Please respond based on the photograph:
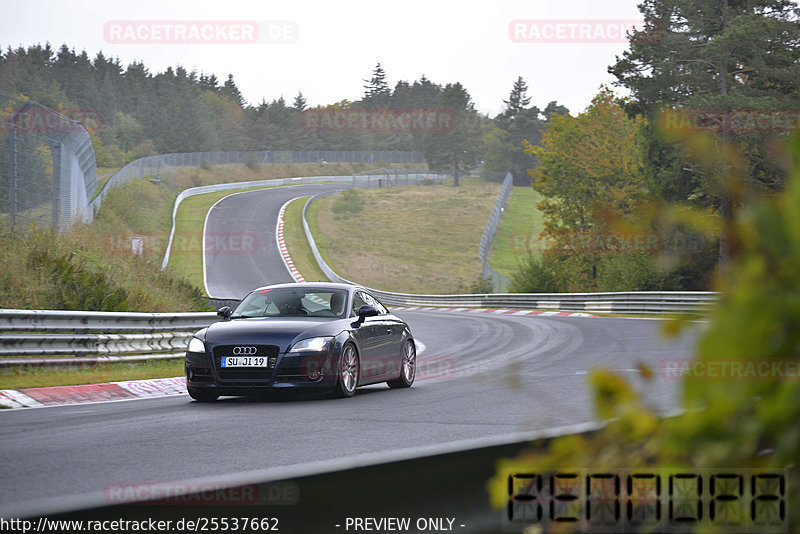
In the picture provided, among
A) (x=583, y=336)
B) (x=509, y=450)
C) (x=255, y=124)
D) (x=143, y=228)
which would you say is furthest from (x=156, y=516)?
(x=255, y=124)

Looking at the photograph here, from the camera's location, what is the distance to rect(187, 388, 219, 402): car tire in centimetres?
1176

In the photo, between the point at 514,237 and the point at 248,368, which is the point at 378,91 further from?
the point at 248,368

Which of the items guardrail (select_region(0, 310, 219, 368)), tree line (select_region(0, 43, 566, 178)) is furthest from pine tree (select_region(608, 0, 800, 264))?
tree line (select_region(0, 43, 566, 178))

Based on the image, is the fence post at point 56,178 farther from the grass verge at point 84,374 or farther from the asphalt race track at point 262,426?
the asphalt race track at point 262,426

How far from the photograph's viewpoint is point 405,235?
84.9m

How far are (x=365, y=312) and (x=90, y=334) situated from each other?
16.6 feet

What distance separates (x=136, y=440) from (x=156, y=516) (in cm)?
596

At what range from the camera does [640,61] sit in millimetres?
42250

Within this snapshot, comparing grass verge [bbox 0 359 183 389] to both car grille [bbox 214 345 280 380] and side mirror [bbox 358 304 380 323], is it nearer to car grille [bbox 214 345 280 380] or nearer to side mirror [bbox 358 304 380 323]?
car grille [bbox 214 345 280 380]

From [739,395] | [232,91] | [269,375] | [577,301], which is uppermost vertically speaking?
[232,91]

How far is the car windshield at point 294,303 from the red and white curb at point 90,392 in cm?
176

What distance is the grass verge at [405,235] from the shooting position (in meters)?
69.1

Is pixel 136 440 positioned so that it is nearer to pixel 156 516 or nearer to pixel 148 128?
pixel 156 516
